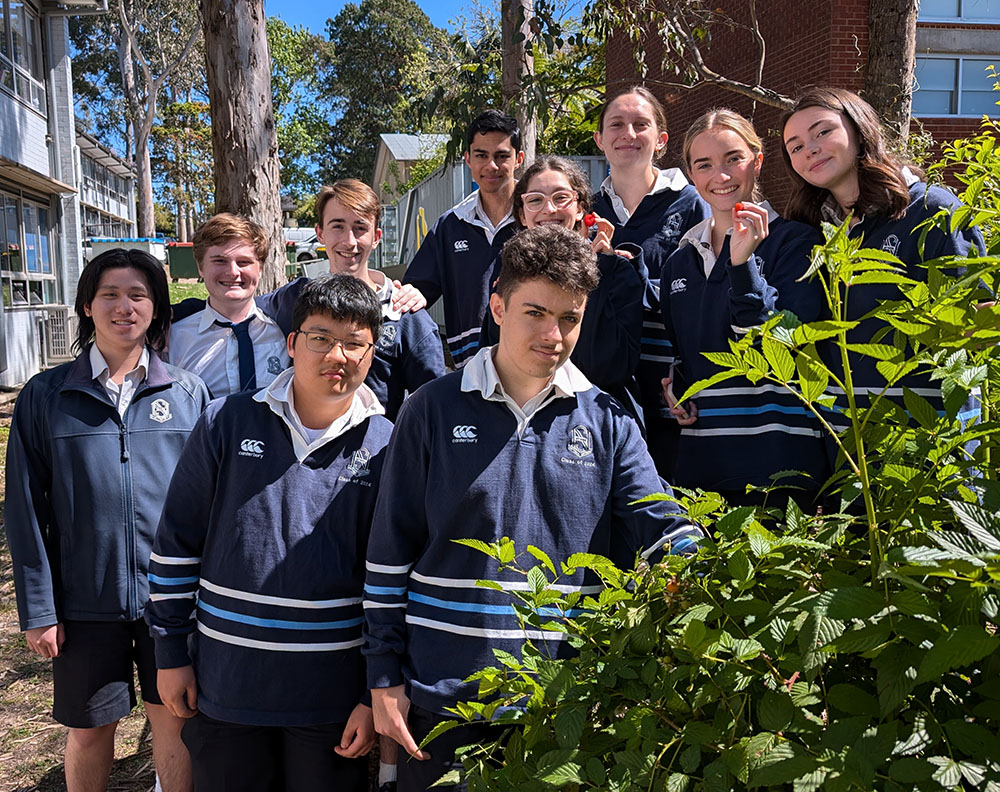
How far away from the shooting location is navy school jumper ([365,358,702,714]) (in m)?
2.34

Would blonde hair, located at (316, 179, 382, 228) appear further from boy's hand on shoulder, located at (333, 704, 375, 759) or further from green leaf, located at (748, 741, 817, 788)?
green leaf, located at (748, 741, 817, 788)

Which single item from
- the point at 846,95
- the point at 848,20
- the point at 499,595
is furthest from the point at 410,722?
the point at 848,20

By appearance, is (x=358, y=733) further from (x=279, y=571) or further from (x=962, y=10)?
(x=962, y=10)

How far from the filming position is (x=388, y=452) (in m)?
2.53

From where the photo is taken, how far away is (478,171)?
443 centimetres

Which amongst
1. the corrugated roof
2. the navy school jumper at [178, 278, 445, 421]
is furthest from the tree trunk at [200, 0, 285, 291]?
the corrugated roof

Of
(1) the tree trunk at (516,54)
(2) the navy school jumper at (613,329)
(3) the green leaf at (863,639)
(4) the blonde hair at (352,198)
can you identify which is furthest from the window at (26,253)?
(3) the green leaf at (863,639)

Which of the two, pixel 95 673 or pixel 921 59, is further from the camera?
pixel 921 59

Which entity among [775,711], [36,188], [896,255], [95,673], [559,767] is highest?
[36,188]

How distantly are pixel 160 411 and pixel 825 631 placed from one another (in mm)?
2735

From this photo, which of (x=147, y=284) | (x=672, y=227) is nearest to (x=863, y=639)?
(x=672, y=227)

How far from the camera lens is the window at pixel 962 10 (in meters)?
15.1

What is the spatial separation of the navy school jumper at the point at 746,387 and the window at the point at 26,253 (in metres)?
14.9

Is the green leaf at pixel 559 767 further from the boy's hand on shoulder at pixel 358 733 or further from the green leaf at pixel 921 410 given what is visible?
the boy's hand on shoulder at pixel 358 733
